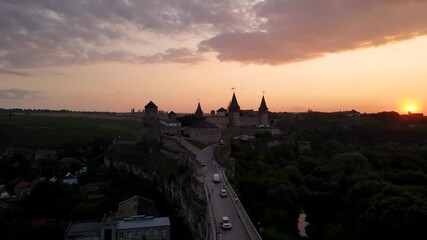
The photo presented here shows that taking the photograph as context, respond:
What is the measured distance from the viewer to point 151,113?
213 ft

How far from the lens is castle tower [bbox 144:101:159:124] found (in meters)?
64.8

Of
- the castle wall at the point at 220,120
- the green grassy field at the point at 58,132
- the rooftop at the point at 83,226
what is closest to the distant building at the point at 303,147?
the castle wall at the point at 220,120

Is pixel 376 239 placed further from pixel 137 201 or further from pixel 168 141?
pixel 168 141

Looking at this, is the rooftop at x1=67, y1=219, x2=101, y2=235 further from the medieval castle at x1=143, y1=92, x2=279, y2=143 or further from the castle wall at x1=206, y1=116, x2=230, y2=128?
the castle wall at x1=206, y1=116, x2=230, y2=128

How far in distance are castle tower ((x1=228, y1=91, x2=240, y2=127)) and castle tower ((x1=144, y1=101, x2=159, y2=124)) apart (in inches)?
532

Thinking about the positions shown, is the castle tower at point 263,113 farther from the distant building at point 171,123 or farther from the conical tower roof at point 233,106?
the distant building at point 171,123

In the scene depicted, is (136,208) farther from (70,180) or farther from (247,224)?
(70,180)

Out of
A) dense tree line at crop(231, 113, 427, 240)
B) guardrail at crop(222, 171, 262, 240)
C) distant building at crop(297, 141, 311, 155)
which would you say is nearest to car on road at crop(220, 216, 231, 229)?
guardrail at crop(222, 171, 262, 240)

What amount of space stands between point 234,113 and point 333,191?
94.0ft

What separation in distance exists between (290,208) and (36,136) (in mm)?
104582

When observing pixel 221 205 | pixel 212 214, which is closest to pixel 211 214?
pixel 212 214

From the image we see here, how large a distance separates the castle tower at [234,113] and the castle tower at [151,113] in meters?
13.5

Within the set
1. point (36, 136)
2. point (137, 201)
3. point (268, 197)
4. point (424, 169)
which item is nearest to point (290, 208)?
point (268, 197)

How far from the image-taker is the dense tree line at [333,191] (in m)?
36.3
